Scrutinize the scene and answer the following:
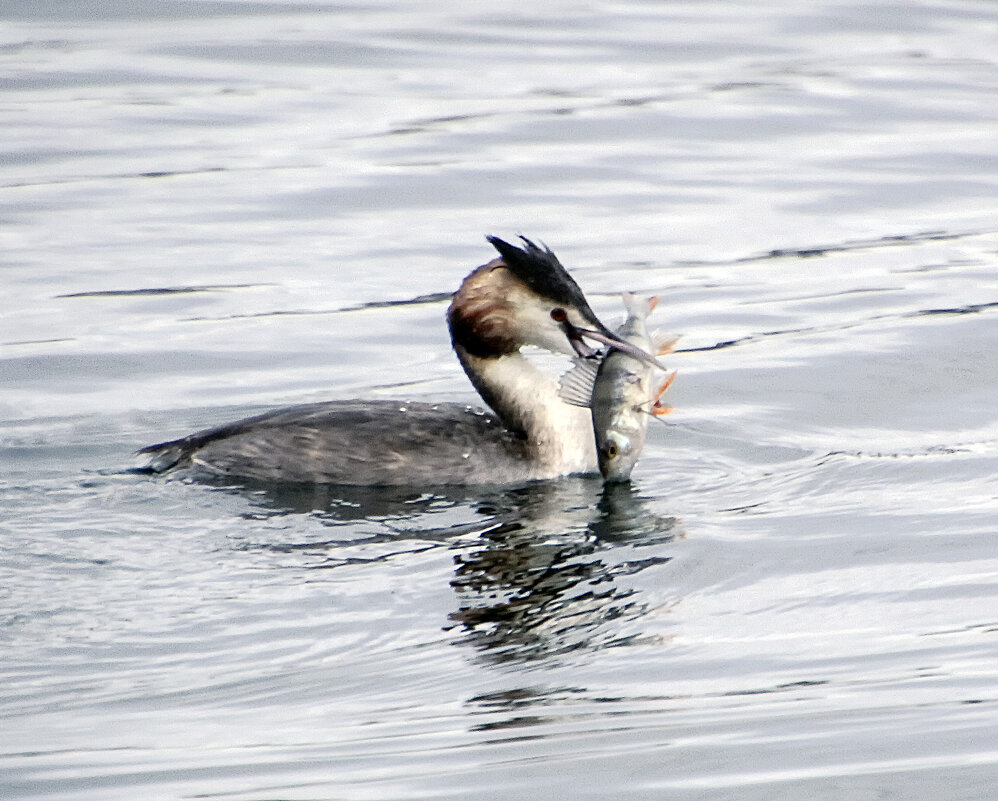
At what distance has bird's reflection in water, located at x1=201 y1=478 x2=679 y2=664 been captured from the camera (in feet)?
19.7

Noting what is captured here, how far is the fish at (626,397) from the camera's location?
24.9 feet

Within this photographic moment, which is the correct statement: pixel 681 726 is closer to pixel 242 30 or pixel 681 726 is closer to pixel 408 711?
pixel 408 711

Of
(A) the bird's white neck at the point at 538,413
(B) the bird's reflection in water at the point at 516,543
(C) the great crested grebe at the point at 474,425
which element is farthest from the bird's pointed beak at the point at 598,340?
(B) the bird's reflection in water at the point at 516,543

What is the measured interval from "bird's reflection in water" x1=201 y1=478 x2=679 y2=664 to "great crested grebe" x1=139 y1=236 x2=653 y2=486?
0.30 feet

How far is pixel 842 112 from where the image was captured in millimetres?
16109

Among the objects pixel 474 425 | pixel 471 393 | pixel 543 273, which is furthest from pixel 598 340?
pixel 471 393

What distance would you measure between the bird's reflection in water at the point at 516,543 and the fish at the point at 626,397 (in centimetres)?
18

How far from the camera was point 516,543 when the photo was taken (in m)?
7.00

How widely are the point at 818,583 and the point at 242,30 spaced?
13375 mm

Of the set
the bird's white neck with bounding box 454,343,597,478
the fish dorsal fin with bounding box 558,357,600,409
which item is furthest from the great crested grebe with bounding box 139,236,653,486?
the fish dorsal fin with bounding box 558,357,600,409

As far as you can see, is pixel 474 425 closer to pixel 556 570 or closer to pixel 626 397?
pixel 626 397

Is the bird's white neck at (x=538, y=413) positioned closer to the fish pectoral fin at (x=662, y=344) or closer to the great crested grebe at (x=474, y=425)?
the great crested grebe at (x=474, y=425)

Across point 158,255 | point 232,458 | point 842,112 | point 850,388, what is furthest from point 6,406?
point 842,112

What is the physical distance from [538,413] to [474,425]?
277 mm
